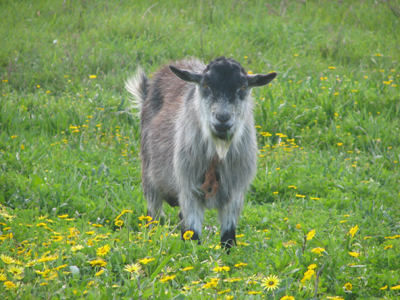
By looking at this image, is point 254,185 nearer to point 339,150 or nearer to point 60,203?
point 339,150

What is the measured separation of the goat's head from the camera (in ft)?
13.0

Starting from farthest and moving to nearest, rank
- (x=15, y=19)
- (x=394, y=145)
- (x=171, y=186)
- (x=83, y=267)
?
(x=15, y=19) → (x=394, y=145) → (x=171, y=186) → (x=83, y=267)

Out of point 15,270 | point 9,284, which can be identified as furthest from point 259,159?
point 9,284

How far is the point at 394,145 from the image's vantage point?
21.1ft

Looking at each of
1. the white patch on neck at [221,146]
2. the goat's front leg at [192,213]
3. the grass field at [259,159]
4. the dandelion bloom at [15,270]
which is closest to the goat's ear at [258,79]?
the white patch on neck at [221,146]

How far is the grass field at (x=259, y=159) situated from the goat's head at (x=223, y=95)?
0.90 metres

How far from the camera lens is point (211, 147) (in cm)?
434

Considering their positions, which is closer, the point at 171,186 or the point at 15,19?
the point at 171,186

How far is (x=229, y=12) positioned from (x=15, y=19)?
415cm

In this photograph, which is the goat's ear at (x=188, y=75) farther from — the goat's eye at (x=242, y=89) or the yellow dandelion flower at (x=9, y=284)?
the yellow dandelion flower at (x=9, y=284)

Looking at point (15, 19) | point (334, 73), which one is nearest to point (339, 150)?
point (334, 73)

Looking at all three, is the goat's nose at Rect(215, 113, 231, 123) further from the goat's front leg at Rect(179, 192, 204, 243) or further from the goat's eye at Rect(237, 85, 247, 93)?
the goat's front leg at Rect(179, 192, 204, 243)

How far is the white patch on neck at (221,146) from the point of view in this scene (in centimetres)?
421

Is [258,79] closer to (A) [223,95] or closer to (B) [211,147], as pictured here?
(A) [223,95]
